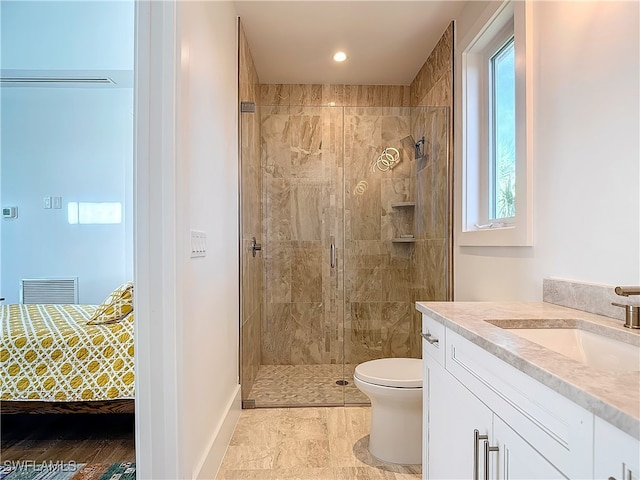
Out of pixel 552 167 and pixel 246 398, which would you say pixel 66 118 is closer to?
pixel 246 398

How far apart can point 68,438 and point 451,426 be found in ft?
6.52

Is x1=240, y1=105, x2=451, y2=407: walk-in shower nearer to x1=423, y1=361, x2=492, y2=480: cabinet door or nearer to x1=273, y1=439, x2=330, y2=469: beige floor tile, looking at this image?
x1=273, y1=439, x2=330, y2=469: beige floor tile

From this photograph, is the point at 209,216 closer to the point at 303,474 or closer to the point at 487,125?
the point at 303,474

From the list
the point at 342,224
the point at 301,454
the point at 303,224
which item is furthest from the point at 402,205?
the point at 301,454

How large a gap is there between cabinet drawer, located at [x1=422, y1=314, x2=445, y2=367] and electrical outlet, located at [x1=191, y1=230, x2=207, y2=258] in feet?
3.10

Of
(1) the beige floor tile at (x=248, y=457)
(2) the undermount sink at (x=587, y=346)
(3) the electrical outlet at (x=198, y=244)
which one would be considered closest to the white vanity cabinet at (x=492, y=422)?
(2) the undermount sink at (x=587, y=346)

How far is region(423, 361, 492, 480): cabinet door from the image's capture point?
103 cm

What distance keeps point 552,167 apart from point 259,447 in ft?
6.38

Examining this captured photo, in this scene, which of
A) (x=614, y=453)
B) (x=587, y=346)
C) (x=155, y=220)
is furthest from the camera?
(x=155, y=220)

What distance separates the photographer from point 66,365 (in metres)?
1.96

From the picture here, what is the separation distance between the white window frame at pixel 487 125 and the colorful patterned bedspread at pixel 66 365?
199cm

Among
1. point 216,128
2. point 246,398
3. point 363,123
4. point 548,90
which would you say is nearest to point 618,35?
point 548,90

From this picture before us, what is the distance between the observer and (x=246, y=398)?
260 cm

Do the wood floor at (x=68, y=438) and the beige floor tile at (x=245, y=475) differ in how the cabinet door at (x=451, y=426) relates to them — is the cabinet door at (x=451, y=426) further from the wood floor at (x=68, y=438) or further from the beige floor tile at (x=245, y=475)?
the wood floor at (x=68, y=438)
